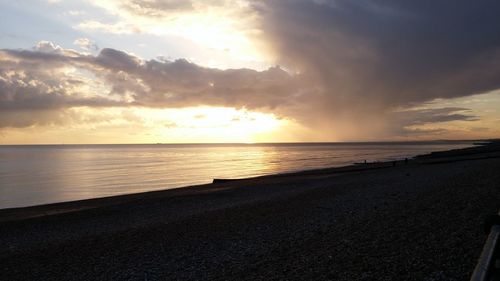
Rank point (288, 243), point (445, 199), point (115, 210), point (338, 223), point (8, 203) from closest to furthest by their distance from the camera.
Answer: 1. point (288, 243)
2. point (338, 223)
3. point (445, 199)
4. point (115, 210)
5. point (8, 203)

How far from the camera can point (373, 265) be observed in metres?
9.67

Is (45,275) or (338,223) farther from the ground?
(338,223)

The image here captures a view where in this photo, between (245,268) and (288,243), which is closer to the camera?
(245,268)

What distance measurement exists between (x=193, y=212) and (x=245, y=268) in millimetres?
11550

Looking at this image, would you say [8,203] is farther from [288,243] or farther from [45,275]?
[288,243]

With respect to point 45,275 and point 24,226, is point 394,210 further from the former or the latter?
point 24,226

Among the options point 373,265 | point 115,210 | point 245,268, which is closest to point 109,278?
point 245,268

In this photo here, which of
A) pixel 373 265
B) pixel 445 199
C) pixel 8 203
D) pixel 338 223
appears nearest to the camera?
pixel 373 265

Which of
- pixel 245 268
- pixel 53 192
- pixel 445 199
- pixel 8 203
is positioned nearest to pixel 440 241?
Answer: pixel 245 268

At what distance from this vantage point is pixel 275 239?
45.3 ft

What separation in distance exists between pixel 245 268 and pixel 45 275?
664 cm

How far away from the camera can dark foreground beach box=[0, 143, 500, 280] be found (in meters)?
10.0

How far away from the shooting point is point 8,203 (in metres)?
34.7

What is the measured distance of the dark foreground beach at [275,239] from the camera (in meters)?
10.0
